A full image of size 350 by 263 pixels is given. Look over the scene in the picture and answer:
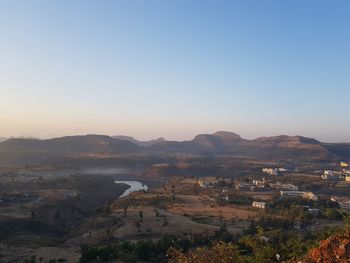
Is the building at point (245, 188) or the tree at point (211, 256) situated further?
the building at point (245, 188)

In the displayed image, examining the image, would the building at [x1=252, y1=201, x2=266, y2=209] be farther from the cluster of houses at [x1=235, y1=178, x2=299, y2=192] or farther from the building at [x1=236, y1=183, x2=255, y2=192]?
the building at [x1=236, y1=183, x2=255, y2=192]

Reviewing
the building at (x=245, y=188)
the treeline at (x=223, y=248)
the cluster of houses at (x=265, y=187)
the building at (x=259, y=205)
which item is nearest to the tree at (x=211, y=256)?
the treeline at (x=223, y=248)

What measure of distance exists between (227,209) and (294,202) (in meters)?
10.2

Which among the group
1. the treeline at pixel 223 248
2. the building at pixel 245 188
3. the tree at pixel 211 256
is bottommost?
the building at pixel 245 188

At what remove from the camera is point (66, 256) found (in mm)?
34000

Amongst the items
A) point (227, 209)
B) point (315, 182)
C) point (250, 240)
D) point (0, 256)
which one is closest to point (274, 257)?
point (250, 240)

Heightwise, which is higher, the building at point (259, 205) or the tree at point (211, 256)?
the tree at point (211, 256)

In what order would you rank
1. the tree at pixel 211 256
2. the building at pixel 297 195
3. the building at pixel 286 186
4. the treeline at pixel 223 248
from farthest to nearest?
the building at pixel 286 186, the building at pixel 297 195, the treeline at pixel 223 248, the tree at pixel 211 256

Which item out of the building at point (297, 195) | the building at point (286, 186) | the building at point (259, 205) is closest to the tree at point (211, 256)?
the building at point (259, 205)

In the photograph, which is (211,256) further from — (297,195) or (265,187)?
(265,187)

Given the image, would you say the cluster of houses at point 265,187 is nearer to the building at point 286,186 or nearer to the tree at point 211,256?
the building at point 286,186

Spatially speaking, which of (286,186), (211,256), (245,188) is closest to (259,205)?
(245,188)

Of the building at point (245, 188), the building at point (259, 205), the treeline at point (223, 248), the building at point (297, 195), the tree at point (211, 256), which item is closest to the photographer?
the tree at point (211, 256)

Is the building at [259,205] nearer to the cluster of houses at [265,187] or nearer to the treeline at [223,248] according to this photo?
the treeline at [223,248]
